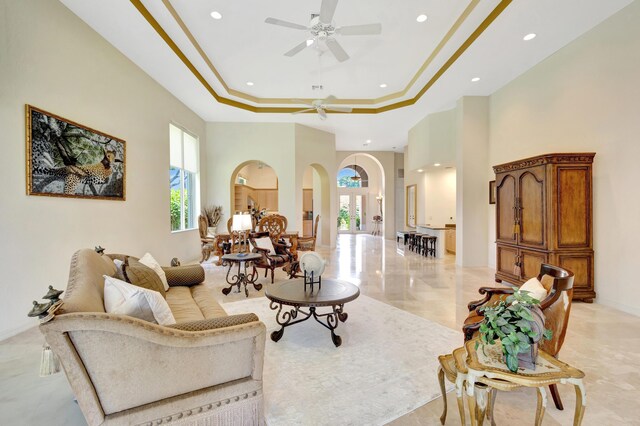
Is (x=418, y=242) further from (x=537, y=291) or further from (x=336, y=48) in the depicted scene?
(x=537, y=291)

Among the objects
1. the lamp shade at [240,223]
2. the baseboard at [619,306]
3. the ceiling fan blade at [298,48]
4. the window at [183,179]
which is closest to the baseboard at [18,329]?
the lamp shade at [240,223]

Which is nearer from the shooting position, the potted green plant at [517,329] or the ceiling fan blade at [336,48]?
the potted green plant at [517,329]

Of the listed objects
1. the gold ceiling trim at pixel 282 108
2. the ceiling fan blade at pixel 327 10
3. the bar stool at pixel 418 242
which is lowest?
the bar stool at pixel 418 242

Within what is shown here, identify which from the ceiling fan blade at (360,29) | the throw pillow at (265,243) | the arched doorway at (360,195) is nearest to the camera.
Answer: the ceiling fan blade at (360,29)

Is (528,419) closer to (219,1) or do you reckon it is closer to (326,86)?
(219,1)

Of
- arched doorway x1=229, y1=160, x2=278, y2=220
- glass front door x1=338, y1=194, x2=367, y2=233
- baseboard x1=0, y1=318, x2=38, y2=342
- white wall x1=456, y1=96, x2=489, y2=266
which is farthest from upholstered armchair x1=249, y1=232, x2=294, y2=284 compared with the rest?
glass front door x1=338, y1=194, x2=367, y2=233

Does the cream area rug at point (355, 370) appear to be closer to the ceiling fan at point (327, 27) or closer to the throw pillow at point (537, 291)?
the throw pillow at point (537, 291)

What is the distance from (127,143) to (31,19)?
1982 mm

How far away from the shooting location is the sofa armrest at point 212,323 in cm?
154

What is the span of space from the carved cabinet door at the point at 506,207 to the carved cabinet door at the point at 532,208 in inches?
5.4

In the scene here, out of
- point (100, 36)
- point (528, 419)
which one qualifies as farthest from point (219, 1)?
point (528, 419)

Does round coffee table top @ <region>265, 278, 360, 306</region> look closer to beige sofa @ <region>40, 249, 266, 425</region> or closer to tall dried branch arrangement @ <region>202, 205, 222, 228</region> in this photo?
beige sofa @ <region>40, 249, 266, 425</region>

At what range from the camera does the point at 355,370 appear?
2.45m

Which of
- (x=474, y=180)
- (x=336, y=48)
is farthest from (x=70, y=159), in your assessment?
(x=474, y=180)
